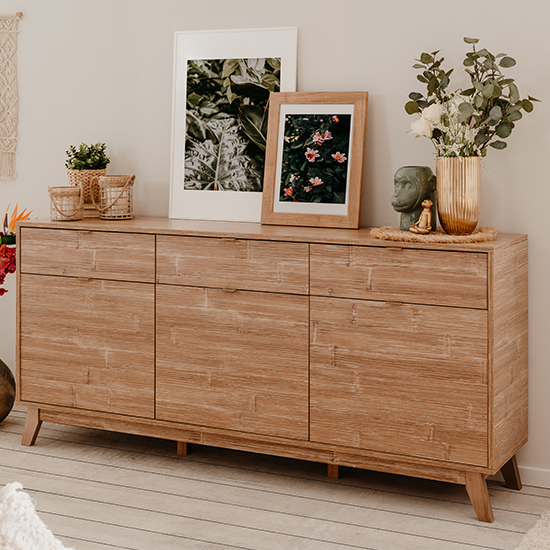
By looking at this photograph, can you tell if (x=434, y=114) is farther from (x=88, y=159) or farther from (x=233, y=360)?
(x=88, y=159)

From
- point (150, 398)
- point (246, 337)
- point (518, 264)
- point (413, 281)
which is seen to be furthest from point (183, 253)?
Result: point (518, 264)

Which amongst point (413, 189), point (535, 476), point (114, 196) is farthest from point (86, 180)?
point (535, 476)

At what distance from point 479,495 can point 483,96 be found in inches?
49.7

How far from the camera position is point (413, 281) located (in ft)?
7.64

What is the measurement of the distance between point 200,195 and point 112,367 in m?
0.79

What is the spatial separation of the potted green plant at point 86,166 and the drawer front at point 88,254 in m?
0.30

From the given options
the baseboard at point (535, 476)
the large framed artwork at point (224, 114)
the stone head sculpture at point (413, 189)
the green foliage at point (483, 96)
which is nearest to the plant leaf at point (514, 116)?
the green foliage at point (483, 96)

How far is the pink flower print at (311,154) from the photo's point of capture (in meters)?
2.79

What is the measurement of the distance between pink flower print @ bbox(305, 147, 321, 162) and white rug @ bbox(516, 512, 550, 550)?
58.2 inches

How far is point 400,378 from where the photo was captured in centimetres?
238

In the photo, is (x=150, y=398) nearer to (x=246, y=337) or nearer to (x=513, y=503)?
(x=246, y=337)

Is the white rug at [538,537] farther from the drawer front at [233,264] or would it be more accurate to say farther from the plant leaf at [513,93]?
the plant leaf at [513,93]

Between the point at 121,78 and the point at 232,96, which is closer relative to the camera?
the point at 232,96

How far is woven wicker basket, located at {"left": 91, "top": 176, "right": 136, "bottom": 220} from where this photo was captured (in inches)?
116
